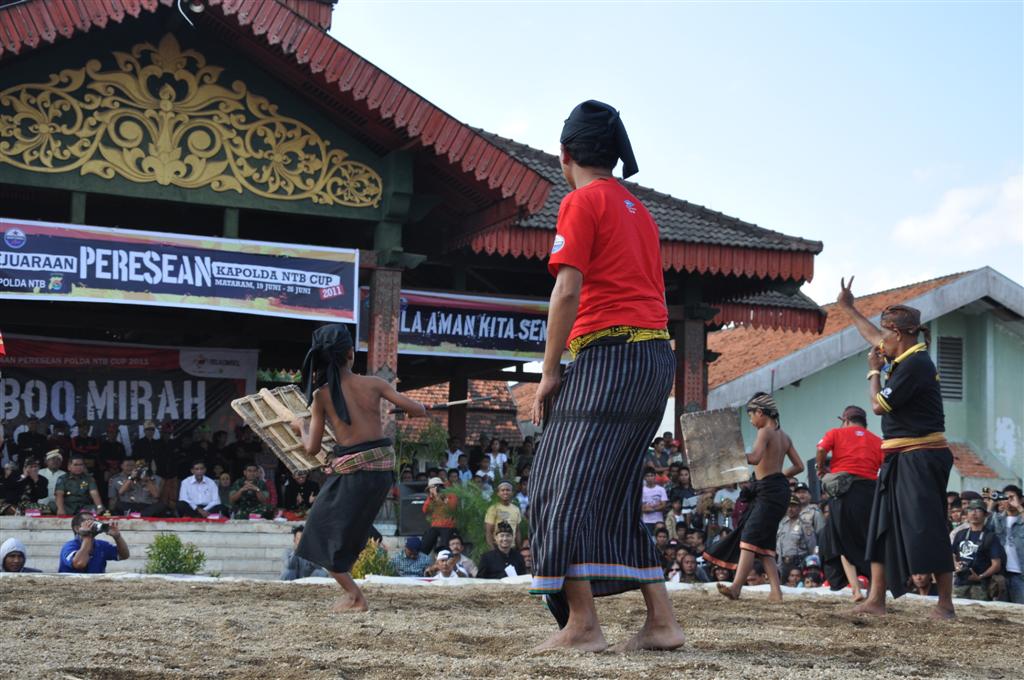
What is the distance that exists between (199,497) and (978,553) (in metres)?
8.15

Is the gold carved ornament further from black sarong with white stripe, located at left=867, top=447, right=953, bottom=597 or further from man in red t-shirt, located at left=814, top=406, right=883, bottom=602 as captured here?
black sarong with white stripe, located at left=867, top=447, right=953, bottom=597

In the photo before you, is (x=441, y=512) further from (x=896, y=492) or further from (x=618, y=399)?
(x=618, y=399)

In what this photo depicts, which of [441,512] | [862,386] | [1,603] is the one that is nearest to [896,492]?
[1,603]

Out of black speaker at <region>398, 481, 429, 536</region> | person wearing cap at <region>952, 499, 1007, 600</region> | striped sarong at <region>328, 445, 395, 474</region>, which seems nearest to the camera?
striped sarong at <region>328, 445, 395, 474</region>

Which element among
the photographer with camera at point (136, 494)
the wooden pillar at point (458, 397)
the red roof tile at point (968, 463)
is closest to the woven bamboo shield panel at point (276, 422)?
the photographer with camera at point (136, 494)

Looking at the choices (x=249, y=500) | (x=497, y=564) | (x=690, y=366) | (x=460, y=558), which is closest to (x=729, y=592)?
(x=497, y=564)

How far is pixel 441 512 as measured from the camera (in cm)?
1381

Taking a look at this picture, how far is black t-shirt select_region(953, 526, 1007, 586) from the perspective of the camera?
12.5m

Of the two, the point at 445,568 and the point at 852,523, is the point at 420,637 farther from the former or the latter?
the point at 445,568

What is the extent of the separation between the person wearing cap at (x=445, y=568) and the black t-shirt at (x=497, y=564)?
13.1 inches

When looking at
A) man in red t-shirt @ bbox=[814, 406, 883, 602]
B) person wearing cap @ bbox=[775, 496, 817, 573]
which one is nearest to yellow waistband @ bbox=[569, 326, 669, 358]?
man in red t-shirt @ bbox=[814, 406, 883, 602]

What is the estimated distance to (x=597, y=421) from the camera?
497cm

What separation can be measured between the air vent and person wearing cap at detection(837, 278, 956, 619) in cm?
1984

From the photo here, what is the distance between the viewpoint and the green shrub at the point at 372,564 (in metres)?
12.0
